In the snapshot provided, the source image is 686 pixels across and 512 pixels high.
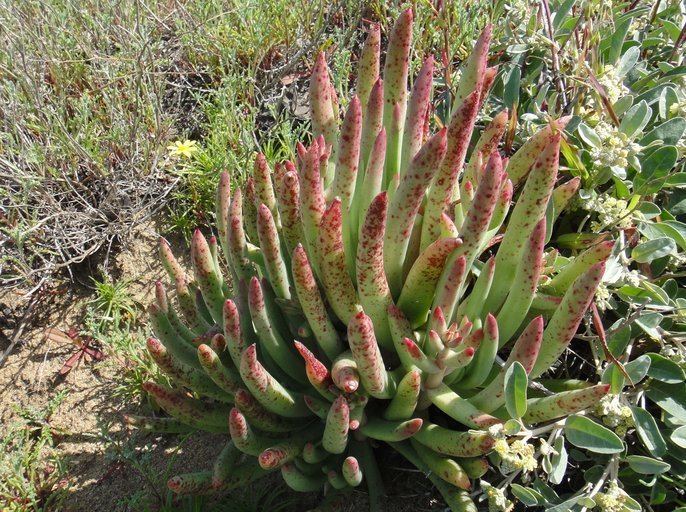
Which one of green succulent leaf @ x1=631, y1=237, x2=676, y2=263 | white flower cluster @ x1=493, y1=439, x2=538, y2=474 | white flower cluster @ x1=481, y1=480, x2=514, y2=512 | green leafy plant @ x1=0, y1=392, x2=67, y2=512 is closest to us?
white flower cluster @ x1=493, y1=439, x2=538, y2=474

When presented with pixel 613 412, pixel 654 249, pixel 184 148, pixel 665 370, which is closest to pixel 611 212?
pixel 654 249

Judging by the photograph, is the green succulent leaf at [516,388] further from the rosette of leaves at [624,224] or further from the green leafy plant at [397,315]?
the rosette of leaves at [624,224]

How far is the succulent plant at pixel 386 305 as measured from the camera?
1.70 metres

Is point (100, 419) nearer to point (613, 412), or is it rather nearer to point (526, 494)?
point (526, 494)

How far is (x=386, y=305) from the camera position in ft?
6.19

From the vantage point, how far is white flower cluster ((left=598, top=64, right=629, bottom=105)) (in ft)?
7.86

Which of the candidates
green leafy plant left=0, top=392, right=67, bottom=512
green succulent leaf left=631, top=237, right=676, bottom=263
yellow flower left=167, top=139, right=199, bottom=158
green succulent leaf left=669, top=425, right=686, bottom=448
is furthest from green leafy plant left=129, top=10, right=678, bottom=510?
yellow flower left=167, top=139, right=199, bottom=158

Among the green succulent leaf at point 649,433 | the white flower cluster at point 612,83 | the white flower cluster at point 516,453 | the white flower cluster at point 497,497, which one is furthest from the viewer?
the white flower cluster at point 612,83

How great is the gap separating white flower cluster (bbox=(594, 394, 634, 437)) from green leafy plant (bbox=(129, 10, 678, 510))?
0.12 feet

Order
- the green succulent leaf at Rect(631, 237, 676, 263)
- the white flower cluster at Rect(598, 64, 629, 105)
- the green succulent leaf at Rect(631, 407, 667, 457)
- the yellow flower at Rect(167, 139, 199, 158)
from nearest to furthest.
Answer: the green succulent leaf at Rect(631, 407, 667, 457)
the green succulent leaf at Rect(631, 237, 676, 263)
the white flower cluster at Rect(598, 64, 629, 105)
the yellow flower at Rect(167, 139, 199, 158)

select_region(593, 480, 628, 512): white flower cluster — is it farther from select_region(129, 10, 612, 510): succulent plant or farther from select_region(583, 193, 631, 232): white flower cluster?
select_region(583, 193, 631, 232): white flower cluster

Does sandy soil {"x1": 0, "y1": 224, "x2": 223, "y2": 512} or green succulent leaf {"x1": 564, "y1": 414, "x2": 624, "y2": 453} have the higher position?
green succulent leaf {"x1": 564, "y1": 414, "x2": 624, "y2": 453}

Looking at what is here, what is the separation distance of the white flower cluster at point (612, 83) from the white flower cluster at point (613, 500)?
1.36 metres

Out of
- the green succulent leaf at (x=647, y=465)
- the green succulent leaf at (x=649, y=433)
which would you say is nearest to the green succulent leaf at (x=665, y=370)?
the green succulent leaf at (x=649, y=433)
